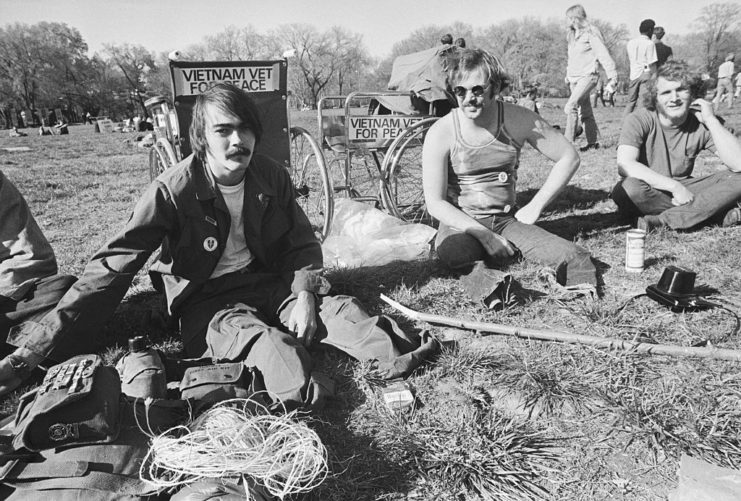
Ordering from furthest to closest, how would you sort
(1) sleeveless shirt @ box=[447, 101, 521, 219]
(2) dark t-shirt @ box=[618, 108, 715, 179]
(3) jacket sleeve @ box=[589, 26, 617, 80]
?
1. (3) jacket sleeve @ box=[589, 26, 617, 80]
2. (2) dark t-shirt @ box=[618, 108, 715, 179]
3. (1) sleeveless shirt @ box=[447, 101, 521, 219]

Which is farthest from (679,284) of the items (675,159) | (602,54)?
(602,54)

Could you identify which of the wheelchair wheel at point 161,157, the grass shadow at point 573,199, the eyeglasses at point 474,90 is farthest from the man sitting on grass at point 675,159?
the wheelchair wheel at point 161,157

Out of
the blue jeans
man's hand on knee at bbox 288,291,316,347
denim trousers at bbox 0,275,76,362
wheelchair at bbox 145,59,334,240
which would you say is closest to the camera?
man's hand on knee at bbox 288,291,316,347

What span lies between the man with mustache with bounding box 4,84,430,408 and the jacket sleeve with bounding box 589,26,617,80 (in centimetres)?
584

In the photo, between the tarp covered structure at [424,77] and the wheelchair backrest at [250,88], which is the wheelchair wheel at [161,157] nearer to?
the wheelchair backrest at [250,88]

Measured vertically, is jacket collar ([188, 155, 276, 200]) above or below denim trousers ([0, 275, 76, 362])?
above

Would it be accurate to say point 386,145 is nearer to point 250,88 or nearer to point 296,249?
point 250,88

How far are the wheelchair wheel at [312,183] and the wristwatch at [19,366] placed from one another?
213cm

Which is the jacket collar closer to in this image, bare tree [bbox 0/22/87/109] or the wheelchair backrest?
the wheelchair backrest

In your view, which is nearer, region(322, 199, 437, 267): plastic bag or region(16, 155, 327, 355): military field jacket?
region(16, 155, 327, 355): military field jacket

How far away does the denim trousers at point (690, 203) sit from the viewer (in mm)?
3680

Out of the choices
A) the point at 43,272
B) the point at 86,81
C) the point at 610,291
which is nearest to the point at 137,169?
the point at 43,272

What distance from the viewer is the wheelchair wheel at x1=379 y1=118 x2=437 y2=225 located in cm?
436

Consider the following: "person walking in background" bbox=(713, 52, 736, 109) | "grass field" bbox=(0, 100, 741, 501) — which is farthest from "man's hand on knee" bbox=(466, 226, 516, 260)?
"person walking in background" bbox=(713, 52, 736, 109)
